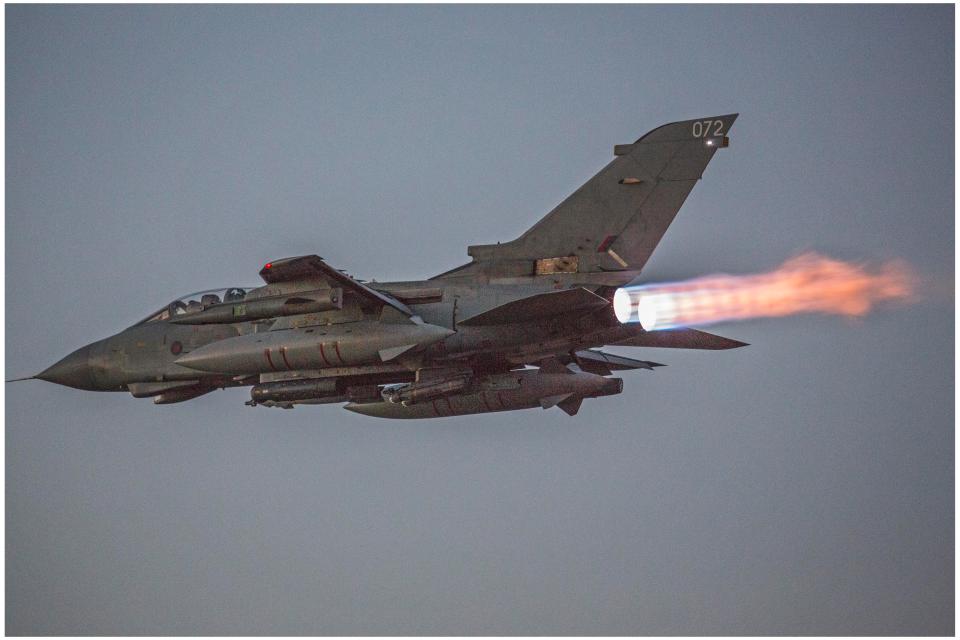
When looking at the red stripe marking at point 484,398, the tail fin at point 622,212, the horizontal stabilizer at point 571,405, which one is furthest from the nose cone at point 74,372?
the horizontal stabilizer at point 571,405

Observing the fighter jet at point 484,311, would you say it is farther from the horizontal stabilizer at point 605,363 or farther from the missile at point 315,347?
the horizontal stabilizer at point 605,363

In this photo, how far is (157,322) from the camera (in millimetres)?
28109

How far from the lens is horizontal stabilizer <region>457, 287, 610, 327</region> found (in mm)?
23391

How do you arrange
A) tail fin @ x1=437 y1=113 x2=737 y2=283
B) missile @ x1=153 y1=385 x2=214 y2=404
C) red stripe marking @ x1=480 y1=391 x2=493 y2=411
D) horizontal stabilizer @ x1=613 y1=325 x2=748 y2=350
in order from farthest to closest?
missile @ x1=153 y1=385 x2=214 y2=404, red stripe marking @ x1=480 y1=391 x2=493 y2=411, horizontal stabilizer @ x1=613 y1=325 x2=748 y2=350, tail fin @ x1=437 y1=113 x2=737 y2=283

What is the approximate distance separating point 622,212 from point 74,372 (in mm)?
11041

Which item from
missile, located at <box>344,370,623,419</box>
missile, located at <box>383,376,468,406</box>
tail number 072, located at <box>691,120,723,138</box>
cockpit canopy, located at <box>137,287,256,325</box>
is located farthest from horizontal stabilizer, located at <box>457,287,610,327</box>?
cockpit canopy, located at <box>137,287,256,325</box>

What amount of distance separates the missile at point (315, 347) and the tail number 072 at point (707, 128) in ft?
17.4

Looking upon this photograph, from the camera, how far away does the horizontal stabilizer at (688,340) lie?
26453 mm

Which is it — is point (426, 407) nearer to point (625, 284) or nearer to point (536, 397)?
point (536, 397)

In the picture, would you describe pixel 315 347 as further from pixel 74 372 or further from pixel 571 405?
pixel 74 372

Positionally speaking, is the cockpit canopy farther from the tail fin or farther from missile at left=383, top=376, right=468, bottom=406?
A: the tail fin

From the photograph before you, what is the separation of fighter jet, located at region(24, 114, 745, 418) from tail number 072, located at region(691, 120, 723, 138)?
17mm

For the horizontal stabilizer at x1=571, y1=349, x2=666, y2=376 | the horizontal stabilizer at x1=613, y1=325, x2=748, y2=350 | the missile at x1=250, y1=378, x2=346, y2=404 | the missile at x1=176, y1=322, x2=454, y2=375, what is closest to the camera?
the missile at x1=176, y1=322, x2=454, y2=375

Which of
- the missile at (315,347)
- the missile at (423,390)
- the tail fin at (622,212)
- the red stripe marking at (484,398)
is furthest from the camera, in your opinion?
the red stripe marking at (484,398)
